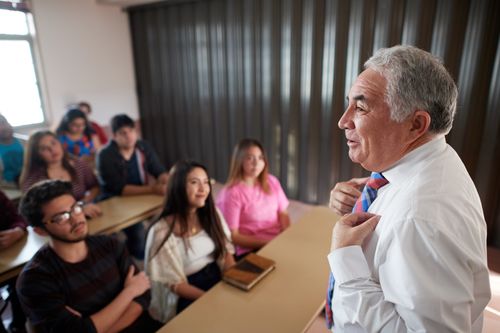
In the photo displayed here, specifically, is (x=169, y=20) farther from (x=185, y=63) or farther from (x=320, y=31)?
(x=320, y=31)

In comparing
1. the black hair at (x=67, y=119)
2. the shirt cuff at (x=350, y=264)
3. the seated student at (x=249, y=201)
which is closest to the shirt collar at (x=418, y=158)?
the shirt cuff at (x=350, y=264)

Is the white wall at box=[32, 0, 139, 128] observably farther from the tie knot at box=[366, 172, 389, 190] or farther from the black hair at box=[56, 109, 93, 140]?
the tie knot at box=[366, 172, 389, 190]

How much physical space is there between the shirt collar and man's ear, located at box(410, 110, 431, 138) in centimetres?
4

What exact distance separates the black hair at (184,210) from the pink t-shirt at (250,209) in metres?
0.29

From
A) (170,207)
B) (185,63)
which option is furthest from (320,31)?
(170,207)

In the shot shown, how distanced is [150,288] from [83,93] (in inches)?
146

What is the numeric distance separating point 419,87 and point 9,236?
2.20m

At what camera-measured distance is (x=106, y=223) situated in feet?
7.01

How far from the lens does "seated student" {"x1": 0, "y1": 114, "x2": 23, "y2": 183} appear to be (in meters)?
2.52

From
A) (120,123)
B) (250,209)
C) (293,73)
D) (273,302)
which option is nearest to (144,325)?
(273,302)

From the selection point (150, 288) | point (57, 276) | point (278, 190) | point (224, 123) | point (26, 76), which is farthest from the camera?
point (224, 123)

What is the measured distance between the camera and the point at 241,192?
2.17 metres

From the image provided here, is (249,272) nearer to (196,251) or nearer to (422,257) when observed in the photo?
(196,251)

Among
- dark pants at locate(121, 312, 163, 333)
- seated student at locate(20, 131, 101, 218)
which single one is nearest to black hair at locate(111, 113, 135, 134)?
seated student at locate(20, 131, 101, 218)
